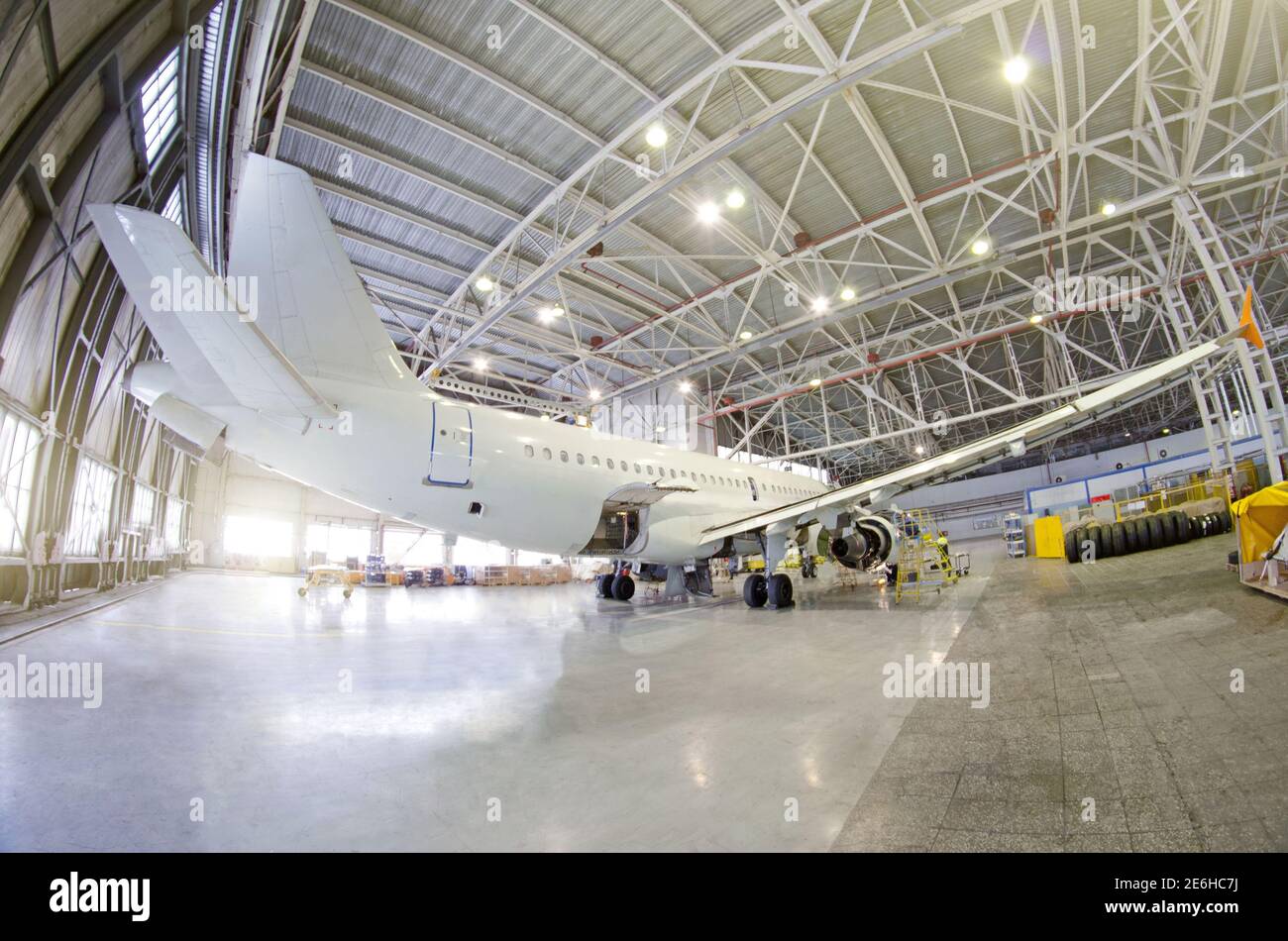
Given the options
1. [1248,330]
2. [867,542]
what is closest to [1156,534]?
[867,542]

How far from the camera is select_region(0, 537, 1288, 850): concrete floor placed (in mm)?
2072

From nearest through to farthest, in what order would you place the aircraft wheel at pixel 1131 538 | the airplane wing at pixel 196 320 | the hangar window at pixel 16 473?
the airplane wing at pixel 196 320
the hangar window at pixel 16 473
the aircraft wheel at pixel 1131 538

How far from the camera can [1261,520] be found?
→ 5859 millimetres

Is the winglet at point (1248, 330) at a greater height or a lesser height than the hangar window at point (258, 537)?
greater

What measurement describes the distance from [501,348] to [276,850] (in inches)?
819

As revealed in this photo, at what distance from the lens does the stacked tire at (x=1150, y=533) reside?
39.6 ft

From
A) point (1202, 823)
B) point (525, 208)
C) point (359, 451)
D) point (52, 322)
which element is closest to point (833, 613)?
point (1202, 823)

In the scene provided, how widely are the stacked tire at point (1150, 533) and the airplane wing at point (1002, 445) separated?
5.69 m

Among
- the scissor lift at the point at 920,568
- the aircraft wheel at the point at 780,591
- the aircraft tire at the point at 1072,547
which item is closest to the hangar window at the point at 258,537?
the aircraft wheel at the point at 780,591

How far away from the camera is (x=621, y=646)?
6492 millimetres

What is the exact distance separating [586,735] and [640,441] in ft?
27.1

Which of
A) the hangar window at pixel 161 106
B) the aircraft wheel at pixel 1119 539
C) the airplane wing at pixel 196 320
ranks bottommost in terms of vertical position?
the aircraft wheel at pixel 1119 539

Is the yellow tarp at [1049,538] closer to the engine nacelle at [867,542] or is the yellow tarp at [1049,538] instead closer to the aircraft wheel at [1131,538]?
the aircraft wheel at [1131,538]

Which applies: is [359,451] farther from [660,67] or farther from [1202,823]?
[660,67]
